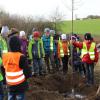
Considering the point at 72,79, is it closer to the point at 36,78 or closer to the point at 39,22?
the point at 36,78

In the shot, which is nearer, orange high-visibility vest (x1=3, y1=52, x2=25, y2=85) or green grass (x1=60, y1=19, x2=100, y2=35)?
orange high-visibility vest (x1=3, y1=52, x2=25, y2=85)

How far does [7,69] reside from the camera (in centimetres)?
Answer: 853

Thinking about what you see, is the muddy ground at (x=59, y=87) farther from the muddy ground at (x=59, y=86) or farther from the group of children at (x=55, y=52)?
the group of children at (x=55, y=52)

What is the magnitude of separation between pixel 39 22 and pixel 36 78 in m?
26.9

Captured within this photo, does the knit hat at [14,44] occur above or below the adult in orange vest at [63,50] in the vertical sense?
above

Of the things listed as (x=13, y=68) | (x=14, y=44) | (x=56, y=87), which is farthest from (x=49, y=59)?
(x=14, y=44)

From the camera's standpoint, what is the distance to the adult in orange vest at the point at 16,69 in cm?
832

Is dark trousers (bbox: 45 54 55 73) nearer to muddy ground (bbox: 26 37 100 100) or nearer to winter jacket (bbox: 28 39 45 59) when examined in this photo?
muddy ground (bbox: 26 37 100 100)

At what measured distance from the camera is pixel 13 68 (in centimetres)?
845

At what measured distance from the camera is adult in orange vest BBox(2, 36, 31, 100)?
8.32 metres

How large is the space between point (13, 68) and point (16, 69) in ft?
0.24

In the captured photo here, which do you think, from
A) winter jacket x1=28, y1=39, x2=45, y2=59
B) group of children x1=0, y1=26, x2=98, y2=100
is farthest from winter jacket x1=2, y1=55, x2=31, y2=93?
winter jacket x1=28, y1=39, x2=45, y2=59

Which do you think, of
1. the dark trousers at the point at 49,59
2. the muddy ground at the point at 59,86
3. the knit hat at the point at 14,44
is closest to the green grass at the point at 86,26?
the dark trousers at the point at 49,59

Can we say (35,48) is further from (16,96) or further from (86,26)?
(86,26)
